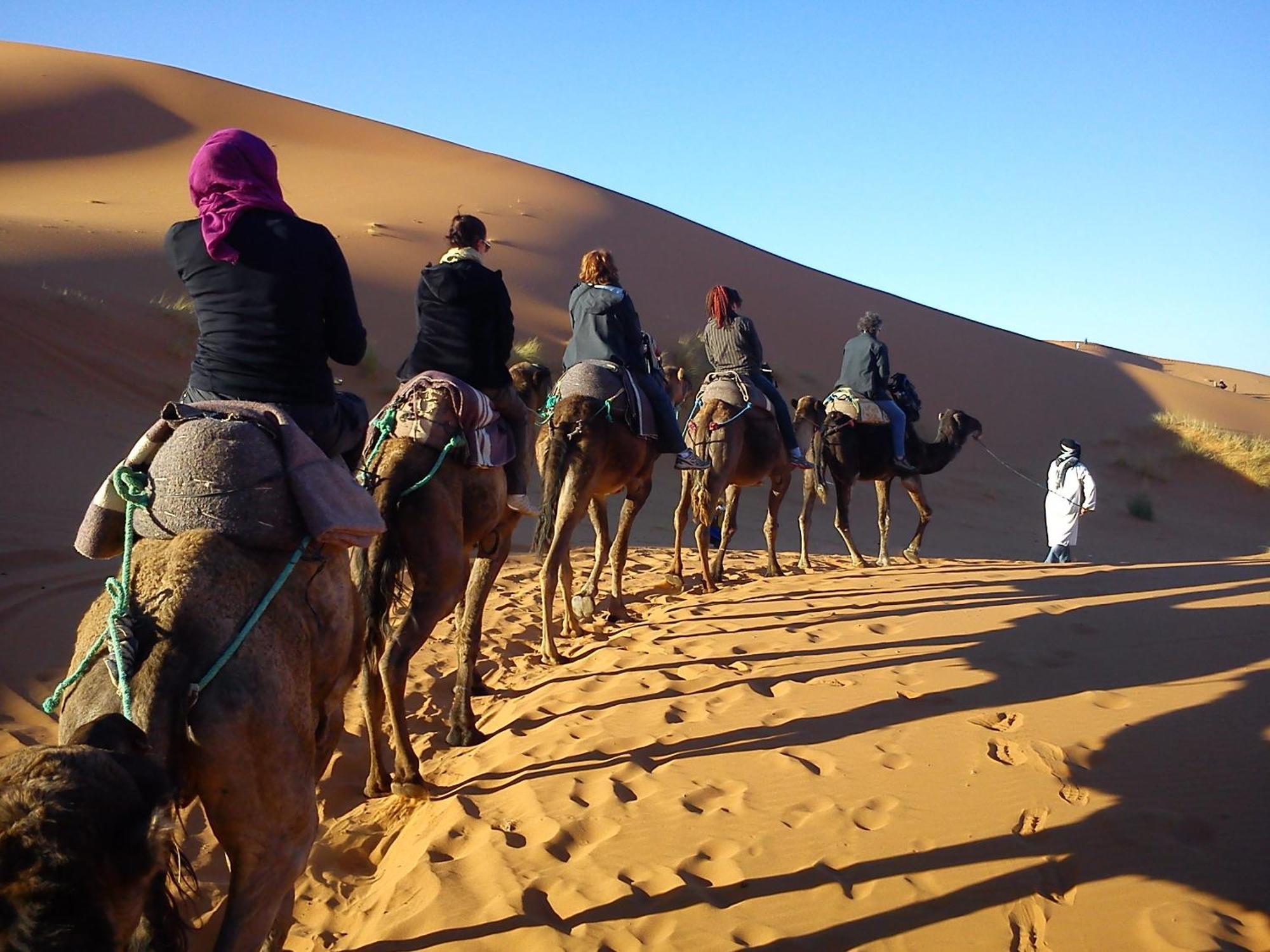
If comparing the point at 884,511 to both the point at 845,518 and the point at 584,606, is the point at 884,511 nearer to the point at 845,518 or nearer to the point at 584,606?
the point at 845,518

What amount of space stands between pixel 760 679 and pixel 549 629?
195cm

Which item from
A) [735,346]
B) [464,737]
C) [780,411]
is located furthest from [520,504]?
[780,411]

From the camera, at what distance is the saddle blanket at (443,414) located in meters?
5.69

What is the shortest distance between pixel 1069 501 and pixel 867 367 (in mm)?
3772

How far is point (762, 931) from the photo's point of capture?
400 cm

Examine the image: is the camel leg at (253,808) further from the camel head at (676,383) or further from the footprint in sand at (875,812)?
the camel head at (676,383)

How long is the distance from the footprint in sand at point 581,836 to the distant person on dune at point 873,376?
890 cm

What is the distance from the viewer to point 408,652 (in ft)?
18.5

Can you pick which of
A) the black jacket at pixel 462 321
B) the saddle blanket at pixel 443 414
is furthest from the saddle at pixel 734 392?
the saddle blanket at pixel 443 414

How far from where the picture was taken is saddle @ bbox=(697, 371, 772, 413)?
11367mm

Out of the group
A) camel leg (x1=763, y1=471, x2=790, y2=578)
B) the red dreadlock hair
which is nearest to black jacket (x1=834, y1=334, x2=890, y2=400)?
camel leg (x1=763, y1=471, x2=790, y2=578)

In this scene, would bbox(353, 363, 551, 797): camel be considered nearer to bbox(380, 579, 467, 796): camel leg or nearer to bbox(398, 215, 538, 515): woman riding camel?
bbox(380, 579, 467, 796): camel leg

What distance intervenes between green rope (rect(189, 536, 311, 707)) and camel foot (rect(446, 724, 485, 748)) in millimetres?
3392

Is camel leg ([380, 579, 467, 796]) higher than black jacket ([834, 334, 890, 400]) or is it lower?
lower
